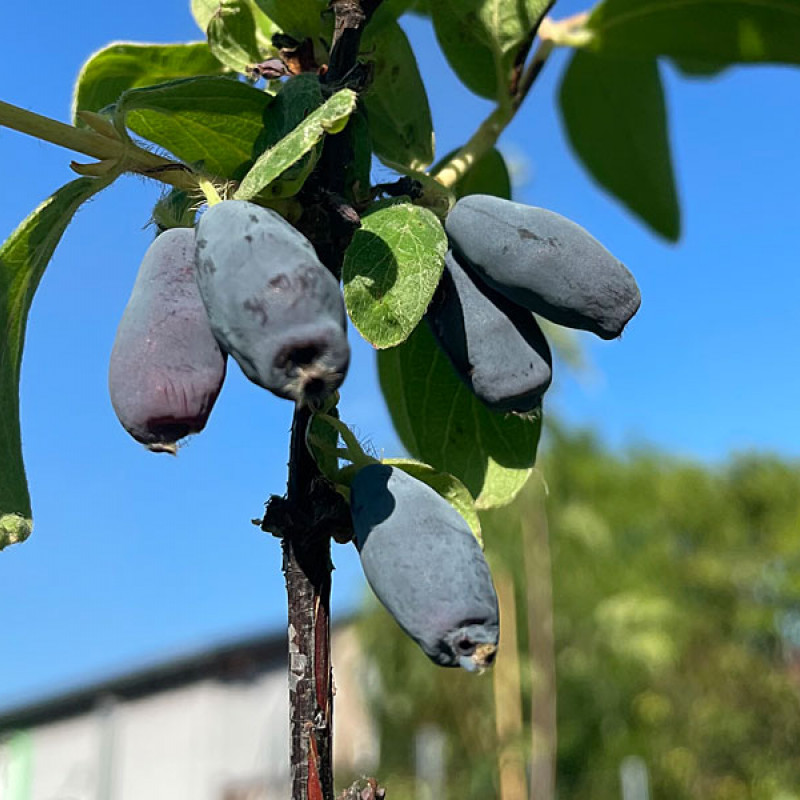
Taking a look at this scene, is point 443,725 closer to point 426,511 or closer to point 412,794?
point 412,794

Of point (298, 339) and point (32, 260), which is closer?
point (298, 339)

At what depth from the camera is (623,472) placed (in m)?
10.0

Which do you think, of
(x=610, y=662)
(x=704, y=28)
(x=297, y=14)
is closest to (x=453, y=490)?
(x=297, y=14)

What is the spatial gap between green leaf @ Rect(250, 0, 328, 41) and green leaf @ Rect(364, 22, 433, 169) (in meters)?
0.07

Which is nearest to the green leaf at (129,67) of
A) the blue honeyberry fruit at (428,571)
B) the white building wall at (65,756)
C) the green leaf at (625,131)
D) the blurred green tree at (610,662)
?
the green leaf at (625,131)

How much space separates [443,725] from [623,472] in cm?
380

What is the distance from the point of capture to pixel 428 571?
0.49 meters

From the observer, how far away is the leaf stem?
570 millimetres

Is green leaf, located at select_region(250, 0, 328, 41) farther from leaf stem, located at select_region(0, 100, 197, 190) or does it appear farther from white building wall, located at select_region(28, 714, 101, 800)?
white building wall, located at select_region(28, 714, 101, 800)

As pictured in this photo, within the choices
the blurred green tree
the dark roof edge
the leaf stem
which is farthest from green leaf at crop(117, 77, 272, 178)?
the dark roof edge

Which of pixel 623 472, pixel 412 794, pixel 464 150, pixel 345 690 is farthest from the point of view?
pixel 623 472

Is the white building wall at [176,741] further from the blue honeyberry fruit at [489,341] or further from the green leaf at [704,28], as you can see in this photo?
the blue honeyberry fruit at [489,341]

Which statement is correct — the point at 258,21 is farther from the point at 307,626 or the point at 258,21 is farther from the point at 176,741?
the point at 176,741

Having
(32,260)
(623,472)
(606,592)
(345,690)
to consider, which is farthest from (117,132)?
(623,472)
